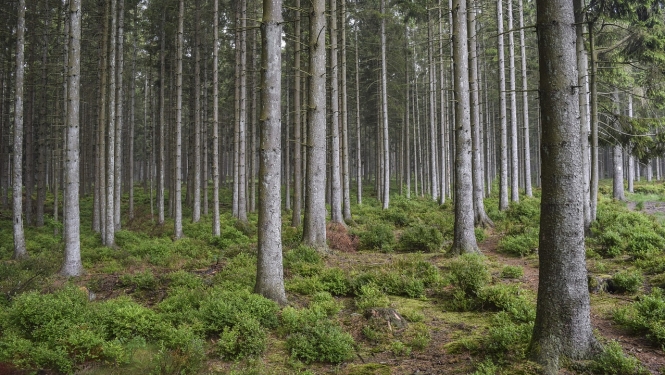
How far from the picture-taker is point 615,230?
479 inches

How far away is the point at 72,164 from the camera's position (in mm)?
11805

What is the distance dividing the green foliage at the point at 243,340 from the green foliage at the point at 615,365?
4.36 metres

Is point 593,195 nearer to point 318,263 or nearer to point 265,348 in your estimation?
point 318,263

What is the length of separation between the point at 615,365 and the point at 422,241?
853 centimetres

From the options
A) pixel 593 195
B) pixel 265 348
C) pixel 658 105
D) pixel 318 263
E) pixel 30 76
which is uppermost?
pixel 30 76

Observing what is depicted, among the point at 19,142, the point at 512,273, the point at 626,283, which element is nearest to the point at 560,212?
the point at 626,283

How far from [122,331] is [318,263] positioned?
4.95 m

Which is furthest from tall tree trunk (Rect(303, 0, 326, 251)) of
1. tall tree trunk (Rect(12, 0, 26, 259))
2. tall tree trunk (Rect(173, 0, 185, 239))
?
tall tree trunk (Rect(12, 0, 26, 259))

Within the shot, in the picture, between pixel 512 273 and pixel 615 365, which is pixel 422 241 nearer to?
pixel 512 273

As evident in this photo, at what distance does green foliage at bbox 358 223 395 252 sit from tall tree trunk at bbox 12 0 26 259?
→ 11.8 meters

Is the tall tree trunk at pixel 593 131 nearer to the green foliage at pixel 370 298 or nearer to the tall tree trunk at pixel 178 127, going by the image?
the green foliage at pixel 370 298

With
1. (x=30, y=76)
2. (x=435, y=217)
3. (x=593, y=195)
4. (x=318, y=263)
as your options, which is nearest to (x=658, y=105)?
(x=593, y=195)

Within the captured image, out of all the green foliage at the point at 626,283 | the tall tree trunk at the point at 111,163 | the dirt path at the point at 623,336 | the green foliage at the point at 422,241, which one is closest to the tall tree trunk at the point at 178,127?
the tall tree trunk at the point at 111,163

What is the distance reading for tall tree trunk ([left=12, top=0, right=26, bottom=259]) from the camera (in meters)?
13.5
